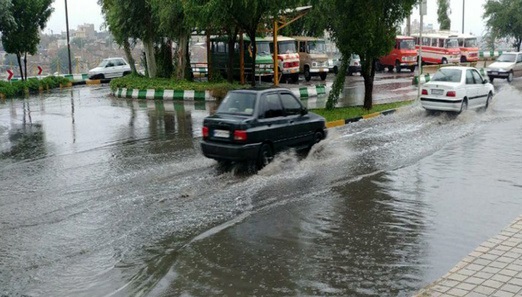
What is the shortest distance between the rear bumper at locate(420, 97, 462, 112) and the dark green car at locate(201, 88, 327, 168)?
7846 millimetres

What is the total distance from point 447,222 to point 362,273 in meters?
2.55

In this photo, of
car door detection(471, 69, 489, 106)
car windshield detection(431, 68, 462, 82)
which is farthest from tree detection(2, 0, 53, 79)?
car door detection(471, 69, 489, 106)

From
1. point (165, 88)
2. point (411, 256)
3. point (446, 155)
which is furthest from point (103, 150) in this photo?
point (165, 88)

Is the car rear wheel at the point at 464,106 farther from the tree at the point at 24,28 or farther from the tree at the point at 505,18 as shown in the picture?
the tree at the point at 505,18

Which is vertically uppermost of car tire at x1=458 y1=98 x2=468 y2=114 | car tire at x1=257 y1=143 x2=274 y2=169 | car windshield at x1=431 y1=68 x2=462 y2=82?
car windshield at x1=431 y1=68 x2=462 y2=82

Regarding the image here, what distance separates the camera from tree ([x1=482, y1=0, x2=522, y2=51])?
53.3m

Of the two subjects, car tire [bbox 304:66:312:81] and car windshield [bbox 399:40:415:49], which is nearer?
car tire [bbox 304:66:312:81]

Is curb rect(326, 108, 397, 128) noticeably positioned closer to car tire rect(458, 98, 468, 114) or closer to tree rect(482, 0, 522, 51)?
car tire rect(458, 98, 468, 114)

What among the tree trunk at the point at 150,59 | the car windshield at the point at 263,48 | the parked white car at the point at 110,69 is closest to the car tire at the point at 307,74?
the car windshield at the point at 263,48

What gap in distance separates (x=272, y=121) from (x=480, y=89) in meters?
11.2

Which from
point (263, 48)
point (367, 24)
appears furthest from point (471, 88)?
point (263, 48)

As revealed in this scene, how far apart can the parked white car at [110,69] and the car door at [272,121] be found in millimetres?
32137

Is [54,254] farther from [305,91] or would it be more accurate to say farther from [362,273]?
[305,91]

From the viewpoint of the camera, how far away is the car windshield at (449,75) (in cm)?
2064
